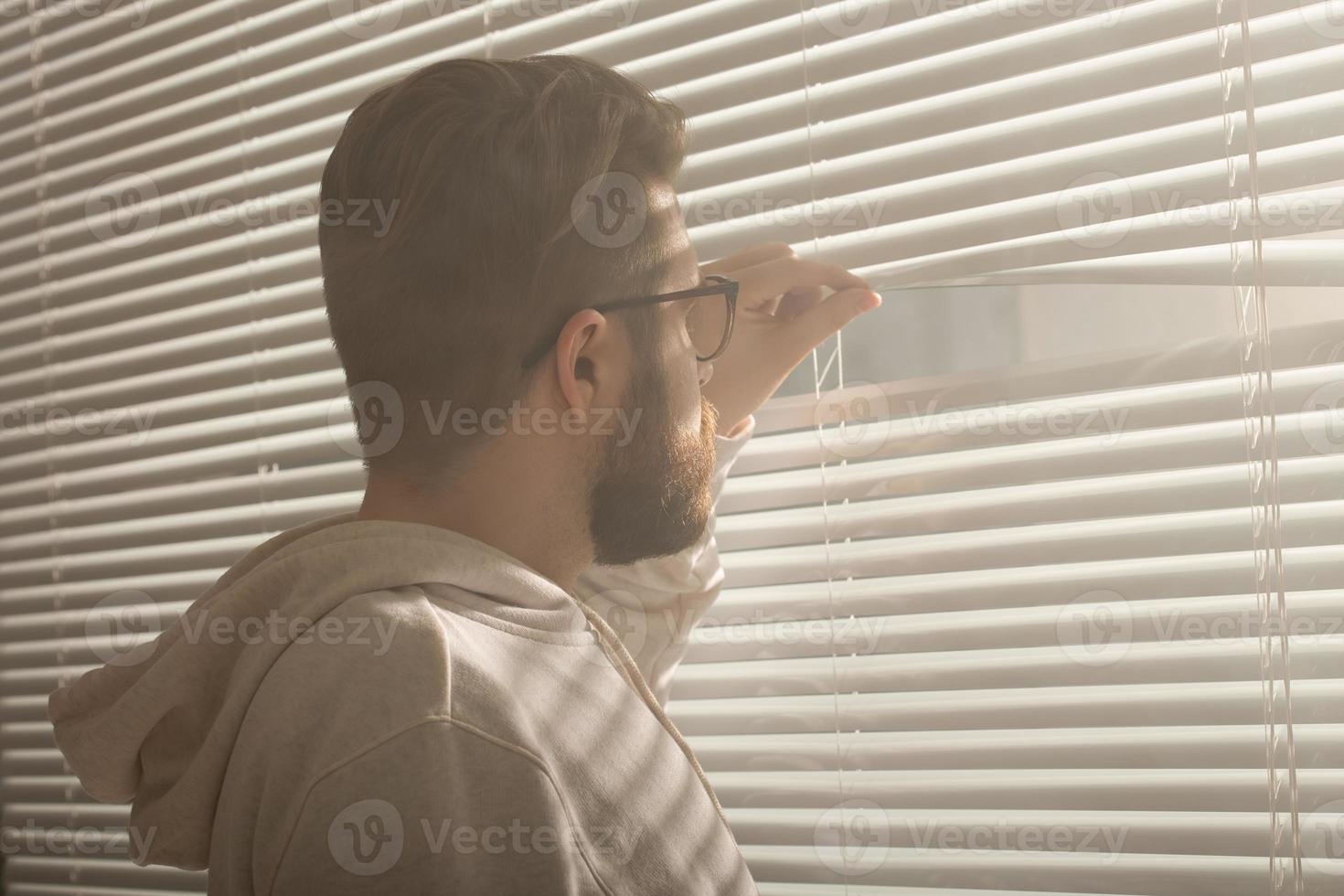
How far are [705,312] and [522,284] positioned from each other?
8.1 inches

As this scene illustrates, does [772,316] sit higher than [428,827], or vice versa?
[772,316]

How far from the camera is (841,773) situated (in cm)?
107

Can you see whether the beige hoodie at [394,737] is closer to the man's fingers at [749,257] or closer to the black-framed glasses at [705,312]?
the black-framed glasses at [705,312]

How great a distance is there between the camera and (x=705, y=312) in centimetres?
102

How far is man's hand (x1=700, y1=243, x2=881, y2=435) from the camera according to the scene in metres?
1.00

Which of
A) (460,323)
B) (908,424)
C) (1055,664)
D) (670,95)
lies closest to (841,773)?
(1055,664)

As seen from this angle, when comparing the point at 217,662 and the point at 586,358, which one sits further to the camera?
the point at 586,358

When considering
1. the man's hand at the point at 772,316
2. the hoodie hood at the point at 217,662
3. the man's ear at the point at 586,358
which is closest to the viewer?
the hoodie hood at the point at 217,662

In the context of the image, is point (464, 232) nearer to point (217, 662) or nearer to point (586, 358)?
point (586, 358)

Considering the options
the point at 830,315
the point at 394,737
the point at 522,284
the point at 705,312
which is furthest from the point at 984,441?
the point at 394,737

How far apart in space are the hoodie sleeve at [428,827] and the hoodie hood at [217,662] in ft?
0.40

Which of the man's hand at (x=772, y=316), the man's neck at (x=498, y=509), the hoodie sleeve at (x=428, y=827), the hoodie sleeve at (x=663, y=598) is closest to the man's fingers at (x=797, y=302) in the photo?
the man's hand at (x=772, y=316)

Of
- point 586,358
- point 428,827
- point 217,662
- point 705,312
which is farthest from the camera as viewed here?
point 705,312

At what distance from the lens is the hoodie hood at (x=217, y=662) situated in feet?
2.56
